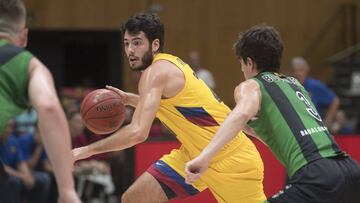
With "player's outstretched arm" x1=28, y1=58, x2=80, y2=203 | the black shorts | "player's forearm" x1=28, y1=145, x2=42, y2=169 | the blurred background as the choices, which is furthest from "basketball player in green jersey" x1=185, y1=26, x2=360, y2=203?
the blurred background

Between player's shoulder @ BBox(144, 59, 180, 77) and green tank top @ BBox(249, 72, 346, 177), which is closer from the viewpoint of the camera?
green tank top @ BBox(249, 72, 346, 177)

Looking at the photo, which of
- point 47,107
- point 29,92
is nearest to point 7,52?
point 29,92

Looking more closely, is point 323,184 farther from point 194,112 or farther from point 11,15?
point 11,15

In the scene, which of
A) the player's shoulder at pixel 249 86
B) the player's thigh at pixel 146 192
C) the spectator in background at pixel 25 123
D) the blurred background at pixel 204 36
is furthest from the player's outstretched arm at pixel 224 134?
the blurred background at pixel 204 36

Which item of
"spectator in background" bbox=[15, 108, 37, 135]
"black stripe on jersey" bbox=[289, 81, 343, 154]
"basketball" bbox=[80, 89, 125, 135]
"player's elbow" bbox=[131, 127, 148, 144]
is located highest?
"black stripe on jersey" bbox=[289, 81, 343, 154]

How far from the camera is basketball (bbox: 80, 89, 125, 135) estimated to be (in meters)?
6.00

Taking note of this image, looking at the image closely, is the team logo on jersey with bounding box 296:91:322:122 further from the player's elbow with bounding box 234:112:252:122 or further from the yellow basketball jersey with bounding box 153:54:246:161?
the yellow basketball jersey with bounding box 153:54:246:161

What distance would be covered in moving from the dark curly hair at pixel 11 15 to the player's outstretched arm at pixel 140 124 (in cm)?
160

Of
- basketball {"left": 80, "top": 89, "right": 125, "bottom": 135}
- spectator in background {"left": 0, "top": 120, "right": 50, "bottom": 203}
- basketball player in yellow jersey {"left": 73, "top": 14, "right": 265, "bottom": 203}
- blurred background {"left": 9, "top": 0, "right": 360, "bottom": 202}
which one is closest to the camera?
basketball player in yellow jersey {"left": 73, "top": 14, "right": 265, "bottom": 203}

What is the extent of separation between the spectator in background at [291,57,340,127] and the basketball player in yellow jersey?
440 cm

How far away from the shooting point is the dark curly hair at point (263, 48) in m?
4.81

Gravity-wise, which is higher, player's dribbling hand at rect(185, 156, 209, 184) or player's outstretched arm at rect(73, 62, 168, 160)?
player's dribbling hand at rect(185, 156, 209, 184)

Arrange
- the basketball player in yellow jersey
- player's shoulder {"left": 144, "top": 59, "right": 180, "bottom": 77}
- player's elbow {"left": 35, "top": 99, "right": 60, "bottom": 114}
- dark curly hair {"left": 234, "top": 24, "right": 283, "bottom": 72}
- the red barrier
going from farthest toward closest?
the red barrier
player's shoulder {"left": 144, "top": 59, "right": 180, "bottom": 77}
the basketball player in yellow jersey
dark curly hair {"left": 234, "top": 24, "right": 283, "bottom": 72}
player's elbow {"left": 35, "top": 99, "right": 60, "bottom": 114}

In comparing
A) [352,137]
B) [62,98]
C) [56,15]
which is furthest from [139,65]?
[56,15]
